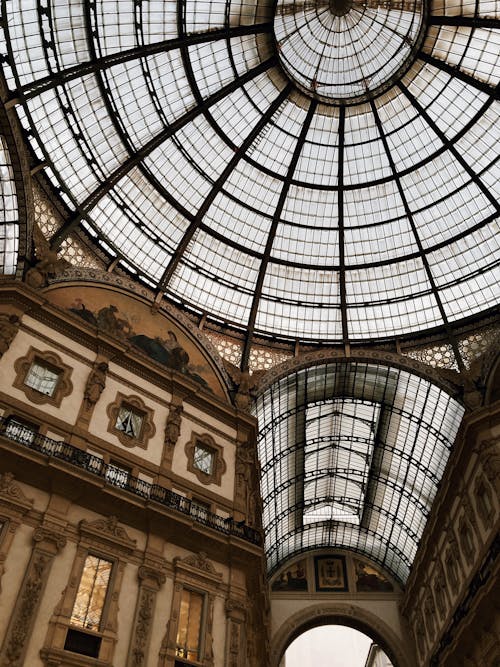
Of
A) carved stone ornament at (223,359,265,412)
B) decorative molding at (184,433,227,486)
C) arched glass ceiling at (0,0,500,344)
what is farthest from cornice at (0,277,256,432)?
arched glass ceiling at (0,0,500,344)

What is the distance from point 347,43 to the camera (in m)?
32.2

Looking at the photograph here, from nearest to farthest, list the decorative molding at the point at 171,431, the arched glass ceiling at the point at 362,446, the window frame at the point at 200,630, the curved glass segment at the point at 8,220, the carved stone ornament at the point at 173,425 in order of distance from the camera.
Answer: the window frame at the point at 200,630, the decorative molding at the point at 171,431, the carved stone ornament at the point at 173,425, the curved glass segment at the point at 8,220, the arched glass ceiling at the point at 362,446

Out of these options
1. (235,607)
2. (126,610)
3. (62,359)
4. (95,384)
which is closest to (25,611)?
(126,610)

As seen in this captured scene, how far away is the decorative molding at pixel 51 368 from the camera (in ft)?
65.5

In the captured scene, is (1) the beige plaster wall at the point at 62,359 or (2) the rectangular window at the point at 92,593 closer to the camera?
(2) the rectangular window at the point at 92,593

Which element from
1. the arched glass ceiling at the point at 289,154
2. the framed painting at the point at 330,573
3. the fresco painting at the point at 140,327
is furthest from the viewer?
the framed painting at the point at 330,573

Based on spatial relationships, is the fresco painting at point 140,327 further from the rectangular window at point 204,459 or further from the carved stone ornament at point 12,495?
the carved stone ornament at point 12,495

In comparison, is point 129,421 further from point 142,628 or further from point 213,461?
point 142,628

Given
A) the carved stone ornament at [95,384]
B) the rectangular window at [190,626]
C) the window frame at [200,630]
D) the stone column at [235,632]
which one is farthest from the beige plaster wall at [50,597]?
→ the stone column at [235,632]

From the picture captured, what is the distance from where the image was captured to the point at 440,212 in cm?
3312

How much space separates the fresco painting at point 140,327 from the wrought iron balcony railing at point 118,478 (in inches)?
260

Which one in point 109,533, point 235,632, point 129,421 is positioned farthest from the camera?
point 129,421

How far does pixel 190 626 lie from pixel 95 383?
32.4 feet

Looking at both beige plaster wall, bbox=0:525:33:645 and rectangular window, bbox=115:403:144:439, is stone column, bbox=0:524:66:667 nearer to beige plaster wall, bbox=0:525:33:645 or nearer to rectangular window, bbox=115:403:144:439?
beige plaster wall, bbox=0:525:33:645
